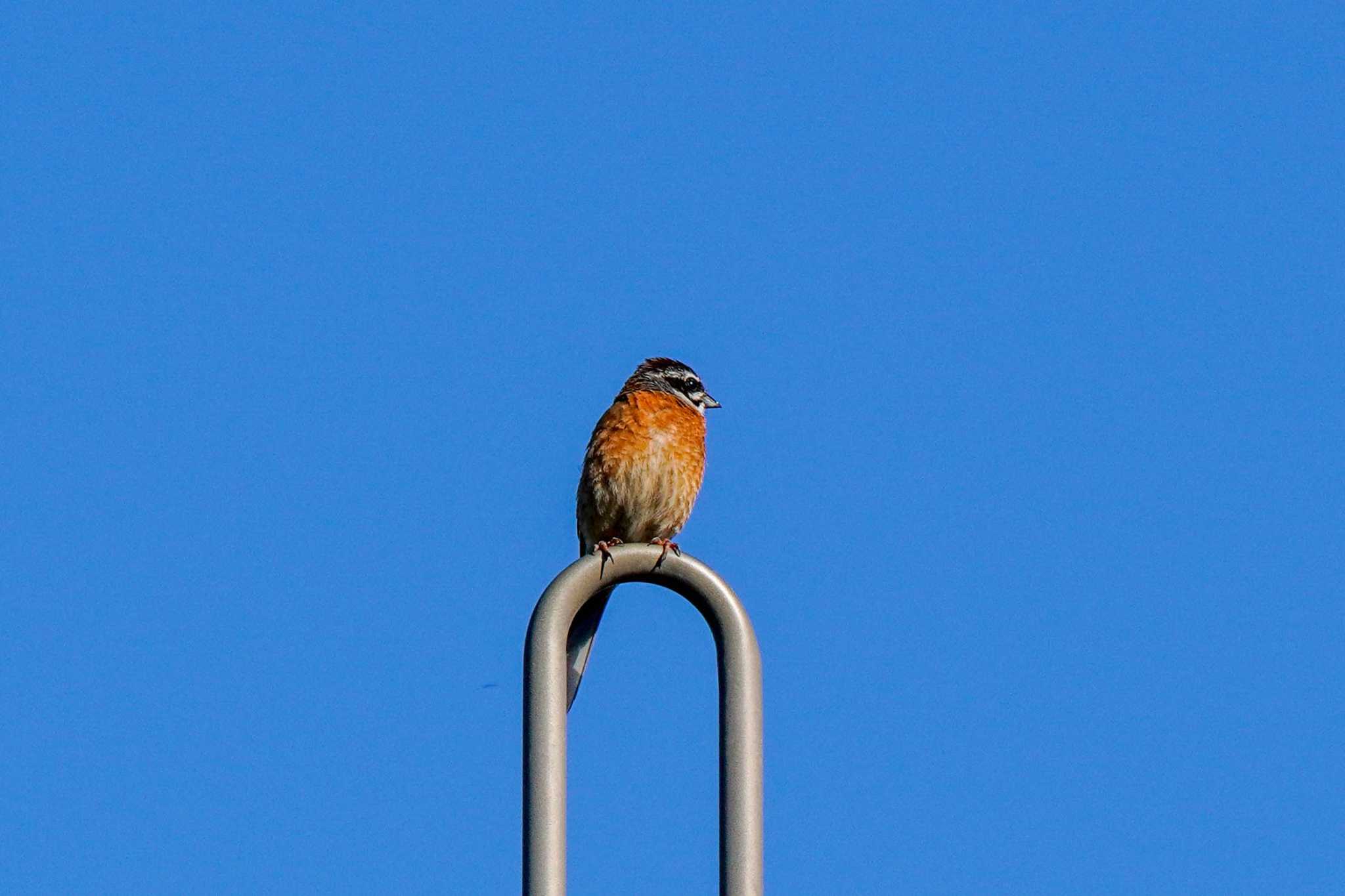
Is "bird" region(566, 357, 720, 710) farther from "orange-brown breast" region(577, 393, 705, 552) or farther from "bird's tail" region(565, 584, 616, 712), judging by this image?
"bird's tail" region(565, 584, 616, 712)

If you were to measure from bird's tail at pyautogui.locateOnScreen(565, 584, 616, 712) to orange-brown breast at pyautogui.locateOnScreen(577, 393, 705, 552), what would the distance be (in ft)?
8.85

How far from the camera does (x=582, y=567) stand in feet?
16.0

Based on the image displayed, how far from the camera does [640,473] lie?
9844 mm

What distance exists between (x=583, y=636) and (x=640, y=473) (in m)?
2.93

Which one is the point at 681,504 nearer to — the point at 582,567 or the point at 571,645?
the point at 571,645

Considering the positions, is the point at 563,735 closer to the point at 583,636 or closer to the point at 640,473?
the point at 583,636

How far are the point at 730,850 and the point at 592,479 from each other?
18.3 feet

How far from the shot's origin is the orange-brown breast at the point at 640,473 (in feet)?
32.3

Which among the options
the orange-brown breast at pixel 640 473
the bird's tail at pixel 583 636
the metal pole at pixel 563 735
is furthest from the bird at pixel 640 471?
the metal pole at pixel 563 735

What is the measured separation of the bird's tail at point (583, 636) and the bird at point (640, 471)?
105 inches

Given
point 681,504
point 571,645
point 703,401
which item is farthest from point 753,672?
point 703,401

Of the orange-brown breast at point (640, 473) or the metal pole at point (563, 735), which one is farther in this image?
the orange-brown breast at point (640, 473)

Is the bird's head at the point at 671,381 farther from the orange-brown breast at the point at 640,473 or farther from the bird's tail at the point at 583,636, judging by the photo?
the bird's tail at the point at 583,636

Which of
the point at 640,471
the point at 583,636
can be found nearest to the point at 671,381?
the point at 640,471
